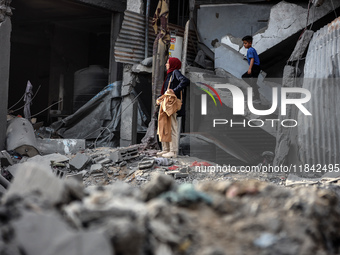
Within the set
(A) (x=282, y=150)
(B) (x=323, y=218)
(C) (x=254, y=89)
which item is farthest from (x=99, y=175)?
(B) (x=323, y=218)

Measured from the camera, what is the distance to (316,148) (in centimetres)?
736

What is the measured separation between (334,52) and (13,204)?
637 cm

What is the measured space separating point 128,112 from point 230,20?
Answer: 3.22m

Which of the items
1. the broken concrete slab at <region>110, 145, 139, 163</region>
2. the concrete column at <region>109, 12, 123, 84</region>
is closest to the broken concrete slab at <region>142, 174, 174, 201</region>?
the broken concrete slab at <region>110, 145, 139, 163</region>

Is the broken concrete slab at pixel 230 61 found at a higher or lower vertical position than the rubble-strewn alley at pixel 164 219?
higher

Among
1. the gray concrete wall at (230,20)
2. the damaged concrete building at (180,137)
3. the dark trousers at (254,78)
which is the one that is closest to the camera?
the damaged concrete building at (180,137)

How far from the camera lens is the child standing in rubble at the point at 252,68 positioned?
930 cm

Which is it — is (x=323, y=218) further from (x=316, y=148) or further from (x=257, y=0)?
(x=257, y=0)

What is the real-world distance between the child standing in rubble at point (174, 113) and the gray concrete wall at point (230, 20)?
11.7 feet

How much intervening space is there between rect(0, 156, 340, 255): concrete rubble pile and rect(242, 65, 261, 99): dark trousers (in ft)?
23.8

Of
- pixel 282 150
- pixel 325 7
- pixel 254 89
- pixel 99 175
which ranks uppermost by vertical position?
pixel 325 7

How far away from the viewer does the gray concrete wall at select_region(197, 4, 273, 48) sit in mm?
11766

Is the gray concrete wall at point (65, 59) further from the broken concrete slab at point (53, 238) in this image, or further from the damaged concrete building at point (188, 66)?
the broken concrete slab at point (53, 238)

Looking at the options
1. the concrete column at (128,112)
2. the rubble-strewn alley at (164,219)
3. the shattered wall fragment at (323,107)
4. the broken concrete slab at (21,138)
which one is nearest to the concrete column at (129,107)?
the concrete column at (128,112)
